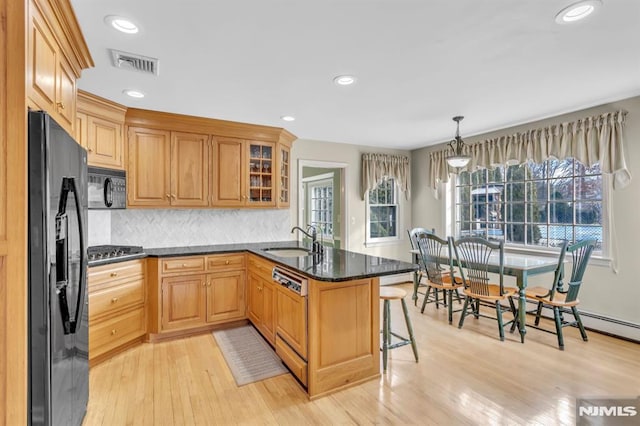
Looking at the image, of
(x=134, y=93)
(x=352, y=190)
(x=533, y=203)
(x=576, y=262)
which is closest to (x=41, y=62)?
(x=134, y=93)

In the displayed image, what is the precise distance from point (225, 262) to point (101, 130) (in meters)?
1.80

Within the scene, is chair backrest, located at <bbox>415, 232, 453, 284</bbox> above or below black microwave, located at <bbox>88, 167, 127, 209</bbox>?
below

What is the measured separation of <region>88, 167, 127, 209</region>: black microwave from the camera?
2.99m

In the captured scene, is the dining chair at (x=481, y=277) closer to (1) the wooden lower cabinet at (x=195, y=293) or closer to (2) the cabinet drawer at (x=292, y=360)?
(2) the cabinet drawer at (x=292, y=360)

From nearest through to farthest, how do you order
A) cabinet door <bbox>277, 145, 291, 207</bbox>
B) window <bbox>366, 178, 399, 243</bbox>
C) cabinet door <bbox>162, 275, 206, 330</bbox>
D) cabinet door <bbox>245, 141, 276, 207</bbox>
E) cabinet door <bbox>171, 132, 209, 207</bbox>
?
cabinet door <bbox>162, 275, 206, 330</bbox>
cabinet door <bbox>171, 132, 209, 207</bbox>
cabinet door <bbox>245, 141, 276, 207</bbox>
cabinet door <bbox>277, 145, 291, 207</bbox>
window <bbox>366, 178, 399, 243</bbox>

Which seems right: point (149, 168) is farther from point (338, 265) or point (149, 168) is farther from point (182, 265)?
point (338, 265)

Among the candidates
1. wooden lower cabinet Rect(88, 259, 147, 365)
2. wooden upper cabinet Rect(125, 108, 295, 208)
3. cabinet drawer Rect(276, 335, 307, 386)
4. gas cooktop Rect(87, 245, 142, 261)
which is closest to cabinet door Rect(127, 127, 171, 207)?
wooden upper cabinet Rect(125, 108, 295, 208)

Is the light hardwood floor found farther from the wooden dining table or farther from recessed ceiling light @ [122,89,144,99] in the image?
recessed ceiling light @ [122,89,144,99]

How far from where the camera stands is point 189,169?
374cm

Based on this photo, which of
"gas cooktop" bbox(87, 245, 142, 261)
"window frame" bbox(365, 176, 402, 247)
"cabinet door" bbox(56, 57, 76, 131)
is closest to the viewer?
"cabinet door" bbox(56, 57, 76, 131)

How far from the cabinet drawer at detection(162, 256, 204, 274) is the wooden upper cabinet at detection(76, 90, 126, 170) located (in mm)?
1107

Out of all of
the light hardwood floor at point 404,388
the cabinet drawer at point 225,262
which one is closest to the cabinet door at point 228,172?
the cabinet drawer at point 225,262

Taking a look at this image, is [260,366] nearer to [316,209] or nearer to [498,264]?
[498,264]

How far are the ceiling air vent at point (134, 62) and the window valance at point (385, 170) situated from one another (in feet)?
11.8
